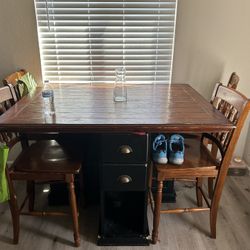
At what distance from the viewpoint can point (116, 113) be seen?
52.5 inches

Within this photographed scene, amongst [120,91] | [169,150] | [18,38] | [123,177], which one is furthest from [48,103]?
[18,38]

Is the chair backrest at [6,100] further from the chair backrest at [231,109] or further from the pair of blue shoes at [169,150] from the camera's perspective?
the chair backrest at [231,109]

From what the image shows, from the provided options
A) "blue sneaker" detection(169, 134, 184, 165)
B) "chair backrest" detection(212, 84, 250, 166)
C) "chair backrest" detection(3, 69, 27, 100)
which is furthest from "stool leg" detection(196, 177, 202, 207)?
"chair backrest" detection(3, 69, 27, 100)

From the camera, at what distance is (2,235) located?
62.5 inches

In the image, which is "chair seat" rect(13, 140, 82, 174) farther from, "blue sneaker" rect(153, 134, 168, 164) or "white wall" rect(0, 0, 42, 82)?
"white wall" rect(0, 0, 42, 82)

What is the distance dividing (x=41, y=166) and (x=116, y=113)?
50cm

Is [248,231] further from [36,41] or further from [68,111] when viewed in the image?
[36,41]

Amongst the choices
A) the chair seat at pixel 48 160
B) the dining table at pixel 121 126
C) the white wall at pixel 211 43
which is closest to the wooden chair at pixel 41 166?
the chair seat at pixel 48 160

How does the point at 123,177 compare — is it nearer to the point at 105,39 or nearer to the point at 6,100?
the point at 6,100

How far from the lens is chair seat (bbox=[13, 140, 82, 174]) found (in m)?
1.37

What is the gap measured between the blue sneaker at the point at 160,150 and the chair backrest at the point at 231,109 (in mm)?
317

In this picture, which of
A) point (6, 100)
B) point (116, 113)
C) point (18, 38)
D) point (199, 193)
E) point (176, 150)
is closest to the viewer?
point (116, 113)

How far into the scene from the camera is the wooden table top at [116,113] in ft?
3.89

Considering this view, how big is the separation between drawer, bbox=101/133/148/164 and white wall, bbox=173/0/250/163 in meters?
1.01
